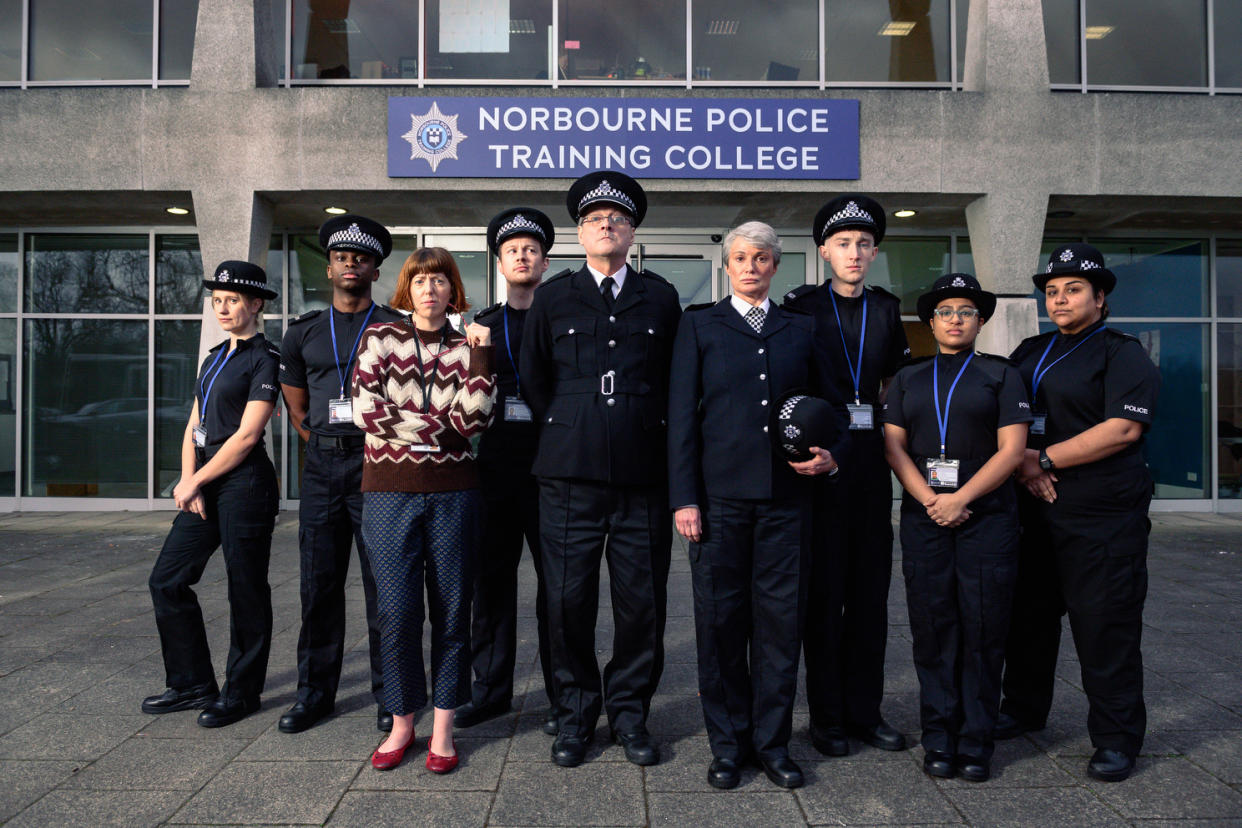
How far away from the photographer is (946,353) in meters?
3.34

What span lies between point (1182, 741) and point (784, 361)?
2301 millimetres

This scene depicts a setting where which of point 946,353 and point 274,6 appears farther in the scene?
point 274,6

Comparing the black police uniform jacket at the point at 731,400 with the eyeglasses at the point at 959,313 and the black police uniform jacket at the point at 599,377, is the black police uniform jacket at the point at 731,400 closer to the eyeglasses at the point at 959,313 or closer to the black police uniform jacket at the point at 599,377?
the black police uniform jacket at the point at 599,377

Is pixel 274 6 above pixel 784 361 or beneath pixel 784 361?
above

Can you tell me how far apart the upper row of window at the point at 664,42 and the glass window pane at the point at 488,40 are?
12 mm

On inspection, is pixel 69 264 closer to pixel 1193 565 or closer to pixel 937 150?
pixel 937 150

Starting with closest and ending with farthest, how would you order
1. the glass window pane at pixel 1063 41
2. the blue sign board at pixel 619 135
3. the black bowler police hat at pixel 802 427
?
the black bowler police hat at pixel 802 427 → the blue sign board at pixel 619 135 → the glass window pane at pixel 1063 41

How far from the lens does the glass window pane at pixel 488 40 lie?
376 inches

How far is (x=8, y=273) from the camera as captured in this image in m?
10.7

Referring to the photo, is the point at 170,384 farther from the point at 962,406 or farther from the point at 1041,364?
the point at 1041,364

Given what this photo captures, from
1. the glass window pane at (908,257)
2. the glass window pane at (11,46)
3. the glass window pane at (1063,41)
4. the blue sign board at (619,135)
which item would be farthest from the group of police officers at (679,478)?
the glass window pane at (11,46)

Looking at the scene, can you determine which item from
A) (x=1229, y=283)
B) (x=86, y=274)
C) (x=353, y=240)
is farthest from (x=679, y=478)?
(x=1229, y=283)

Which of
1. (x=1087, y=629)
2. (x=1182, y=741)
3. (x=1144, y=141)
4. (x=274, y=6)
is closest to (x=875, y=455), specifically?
(x=1087, y=629)

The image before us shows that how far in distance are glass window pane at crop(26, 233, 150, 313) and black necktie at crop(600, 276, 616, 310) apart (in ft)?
31.3
